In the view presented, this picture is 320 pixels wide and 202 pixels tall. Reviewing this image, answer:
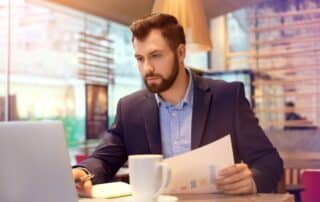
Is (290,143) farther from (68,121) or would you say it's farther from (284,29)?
(68,121)

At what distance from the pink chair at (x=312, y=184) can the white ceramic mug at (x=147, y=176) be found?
230cm

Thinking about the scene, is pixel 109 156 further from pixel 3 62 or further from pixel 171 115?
pixel 3 62

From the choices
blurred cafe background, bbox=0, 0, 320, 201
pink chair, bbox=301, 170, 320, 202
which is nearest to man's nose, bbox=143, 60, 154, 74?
blurred cafe background, bbox=0, 0, 320, 201

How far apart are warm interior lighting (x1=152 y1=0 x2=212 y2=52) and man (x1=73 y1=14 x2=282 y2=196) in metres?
1.69

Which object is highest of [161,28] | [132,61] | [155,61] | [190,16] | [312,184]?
[190,16]

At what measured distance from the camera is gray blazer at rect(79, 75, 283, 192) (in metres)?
1.49

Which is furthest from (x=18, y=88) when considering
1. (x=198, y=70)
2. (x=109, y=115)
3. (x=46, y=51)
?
(x=198, y=70)

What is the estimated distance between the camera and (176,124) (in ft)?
5.30

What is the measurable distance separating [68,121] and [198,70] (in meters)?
1.99

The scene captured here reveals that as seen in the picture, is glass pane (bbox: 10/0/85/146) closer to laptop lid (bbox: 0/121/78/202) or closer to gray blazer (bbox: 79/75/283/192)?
gray blazer (bbox: 79/75/283/192)

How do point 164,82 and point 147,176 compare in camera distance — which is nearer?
point 147,176

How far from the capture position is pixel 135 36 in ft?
4.98

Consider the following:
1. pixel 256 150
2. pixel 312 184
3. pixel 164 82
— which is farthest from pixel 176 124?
pixel 312 184

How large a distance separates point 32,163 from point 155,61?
726 mm
